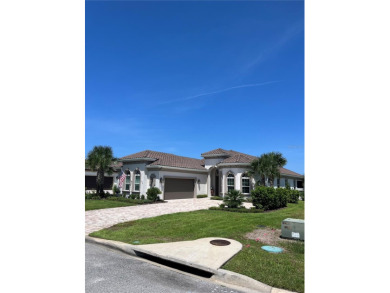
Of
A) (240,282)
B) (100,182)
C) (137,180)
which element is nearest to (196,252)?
(240,282)

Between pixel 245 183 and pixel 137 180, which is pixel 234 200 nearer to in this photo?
pixel 245 183

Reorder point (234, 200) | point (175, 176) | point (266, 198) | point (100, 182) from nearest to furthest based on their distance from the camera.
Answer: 1. point (266, 198)
2. point (234, 200)
3. point (100, 182)
4. point (175, 176)

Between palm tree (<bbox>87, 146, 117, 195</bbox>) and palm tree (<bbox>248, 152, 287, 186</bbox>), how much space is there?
1398cm

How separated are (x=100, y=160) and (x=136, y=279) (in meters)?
19.8

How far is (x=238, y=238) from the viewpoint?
7922 millimetres

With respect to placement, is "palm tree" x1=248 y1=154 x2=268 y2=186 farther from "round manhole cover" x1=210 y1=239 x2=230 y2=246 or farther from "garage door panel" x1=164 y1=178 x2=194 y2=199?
"round manhole cover" x1=210 y1=239 x2=230 y2=246

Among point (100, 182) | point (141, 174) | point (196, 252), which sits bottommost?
point (196, 252)

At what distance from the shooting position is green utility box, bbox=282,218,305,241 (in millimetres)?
7657

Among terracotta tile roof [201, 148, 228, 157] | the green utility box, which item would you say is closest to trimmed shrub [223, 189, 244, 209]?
the green utility box

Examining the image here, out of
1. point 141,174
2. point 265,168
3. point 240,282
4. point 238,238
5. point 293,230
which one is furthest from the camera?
point 141,174

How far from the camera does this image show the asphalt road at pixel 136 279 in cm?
440

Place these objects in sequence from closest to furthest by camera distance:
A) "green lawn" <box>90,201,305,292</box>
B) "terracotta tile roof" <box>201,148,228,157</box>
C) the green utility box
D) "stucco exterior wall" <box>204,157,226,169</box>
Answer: "green lawn" <box>90,201,305,292</box>, the green utility box, "terracotta tile roof" <box>201,148,228,157</box>, "stucco exterior wall" <box>204,157,226,169</box>
